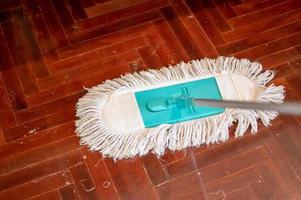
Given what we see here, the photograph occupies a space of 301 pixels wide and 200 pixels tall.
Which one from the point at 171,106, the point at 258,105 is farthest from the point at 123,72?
the point at 258,105

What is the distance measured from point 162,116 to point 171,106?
0.12 feet

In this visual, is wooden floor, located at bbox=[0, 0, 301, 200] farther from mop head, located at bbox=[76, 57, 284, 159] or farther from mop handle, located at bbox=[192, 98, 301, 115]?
mop handle, located at bbox=[192, 98, 301, 115]

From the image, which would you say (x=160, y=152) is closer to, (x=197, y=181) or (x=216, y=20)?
(x=197, y=181)

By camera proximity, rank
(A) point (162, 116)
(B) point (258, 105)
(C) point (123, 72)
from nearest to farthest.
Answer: (B) point (258, 105) < (A) point (162, 116) < (C) point (123, 72)

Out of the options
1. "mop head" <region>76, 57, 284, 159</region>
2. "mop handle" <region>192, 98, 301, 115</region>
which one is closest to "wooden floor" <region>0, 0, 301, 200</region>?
"mop head" <region>76, 57, 284, 159</region>

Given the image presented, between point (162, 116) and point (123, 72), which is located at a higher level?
point (123, 72)

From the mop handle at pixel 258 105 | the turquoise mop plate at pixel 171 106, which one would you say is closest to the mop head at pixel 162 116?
the turquoise mop plate at pixel 171 106

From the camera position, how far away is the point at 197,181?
1.16 m

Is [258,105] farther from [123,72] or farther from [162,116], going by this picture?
[123,72]

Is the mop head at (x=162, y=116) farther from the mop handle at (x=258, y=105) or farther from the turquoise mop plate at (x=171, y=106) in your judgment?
the mop handle at (x=258, y=105)

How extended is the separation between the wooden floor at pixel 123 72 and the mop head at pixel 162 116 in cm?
3

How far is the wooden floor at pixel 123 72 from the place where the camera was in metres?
1.15

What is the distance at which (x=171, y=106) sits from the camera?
125 centimetres

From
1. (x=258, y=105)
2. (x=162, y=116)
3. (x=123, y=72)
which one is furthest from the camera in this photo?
(x=123, y=72)
